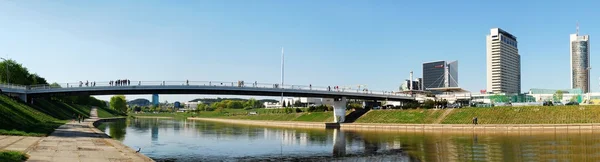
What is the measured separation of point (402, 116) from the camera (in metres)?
80.8

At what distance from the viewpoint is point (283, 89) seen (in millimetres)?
75438

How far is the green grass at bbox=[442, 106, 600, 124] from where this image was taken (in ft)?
191

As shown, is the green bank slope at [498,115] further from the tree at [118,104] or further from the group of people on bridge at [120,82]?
the tree at [118,104]

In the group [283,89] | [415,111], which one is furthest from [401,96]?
[283,89]

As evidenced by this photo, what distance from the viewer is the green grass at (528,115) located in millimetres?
58156

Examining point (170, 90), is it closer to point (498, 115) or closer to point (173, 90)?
point (173, 90)

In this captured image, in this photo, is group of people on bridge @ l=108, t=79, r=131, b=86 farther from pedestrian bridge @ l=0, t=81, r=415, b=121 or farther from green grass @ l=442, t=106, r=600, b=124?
green grass @ l=442, t=106, r=600, b=124

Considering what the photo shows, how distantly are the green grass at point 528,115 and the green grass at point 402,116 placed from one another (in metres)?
3.47

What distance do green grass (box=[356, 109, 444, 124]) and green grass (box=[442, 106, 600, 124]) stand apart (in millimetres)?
3470

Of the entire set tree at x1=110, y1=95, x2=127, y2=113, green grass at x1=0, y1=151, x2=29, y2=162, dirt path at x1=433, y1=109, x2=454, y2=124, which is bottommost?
tree at x1=110, y1=95, x2=127, y2=113

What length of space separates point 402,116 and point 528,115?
2205cm

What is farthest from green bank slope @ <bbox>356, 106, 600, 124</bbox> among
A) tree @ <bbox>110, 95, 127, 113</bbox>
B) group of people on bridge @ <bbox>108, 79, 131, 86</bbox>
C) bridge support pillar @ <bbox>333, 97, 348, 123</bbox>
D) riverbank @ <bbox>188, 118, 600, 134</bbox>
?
tree @ <bbox>110, 95, 127, 113</bbox>

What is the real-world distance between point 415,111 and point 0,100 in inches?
2508

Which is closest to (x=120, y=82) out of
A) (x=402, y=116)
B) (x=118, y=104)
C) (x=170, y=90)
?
(x=170, y=90)
